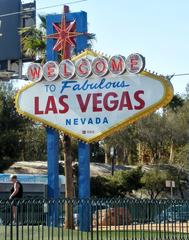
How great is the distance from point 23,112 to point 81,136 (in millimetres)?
2351

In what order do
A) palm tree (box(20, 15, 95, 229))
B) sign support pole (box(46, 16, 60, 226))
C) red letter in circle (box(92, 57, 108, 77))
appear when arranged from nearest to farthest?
red letter in circle (box(92, 57, 108, 77)), palm tree (box(20, 15, 95, 229)), sign support pole (box(46, 16, 60, 226))

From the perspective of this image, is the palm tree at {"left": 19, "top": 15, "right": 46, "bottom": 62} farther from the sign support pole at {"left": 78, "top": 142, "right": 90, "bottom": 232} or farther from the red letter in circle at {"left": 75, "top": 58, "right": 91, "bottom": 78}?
the sign support pole at {"left": 78, "top": 142, "right": 90, "bottom": 232}

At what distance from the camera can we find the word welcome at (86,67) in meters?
19.5

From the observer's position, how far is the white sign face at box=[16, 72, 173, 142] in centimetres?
1953

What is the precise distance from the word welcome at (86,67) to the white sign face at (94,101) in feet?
0.63

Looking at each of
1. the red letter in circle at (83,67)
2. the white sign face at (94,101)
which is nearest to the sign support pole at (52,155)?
the white sign face at (94,101)

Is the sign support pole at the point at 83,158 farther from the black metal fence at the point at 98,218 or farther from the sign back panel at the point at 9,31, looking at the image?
the sign back panel at the point at 9,31

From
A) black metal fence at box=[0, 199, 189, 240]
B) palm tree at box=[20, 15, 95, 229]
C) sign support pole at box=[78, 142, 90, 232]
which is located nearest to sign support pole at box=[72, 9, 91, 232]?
sign support pole at box=[78, 142, 90, 232]

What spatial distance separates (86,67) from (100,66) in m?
0.51

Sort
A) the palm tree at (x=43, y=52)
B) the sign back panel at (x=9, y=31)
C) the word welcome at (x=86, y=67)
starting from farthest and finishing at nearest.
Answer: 1. the sign back panel at (x=9, y=31)
2. the palm tree at (x=43, y=52)
3. the word welcome at (x=86, y=67)

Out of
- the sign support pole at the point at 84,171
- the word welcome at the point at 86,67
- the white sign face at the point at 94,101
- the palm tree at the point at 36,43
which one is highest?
the palm tree at the point at 36,43

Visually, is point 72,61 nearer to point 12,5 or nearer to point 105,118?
point 105,118

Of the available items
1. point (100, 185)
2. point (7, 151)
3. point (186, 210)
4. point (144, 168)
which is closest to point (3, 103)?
point (7, 151)

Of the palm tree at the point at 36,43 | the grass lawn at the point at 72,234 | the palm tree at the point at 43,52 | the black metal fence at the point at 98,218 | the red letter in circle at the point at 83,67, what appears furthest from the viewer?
the palm tree at the point at 36,43
